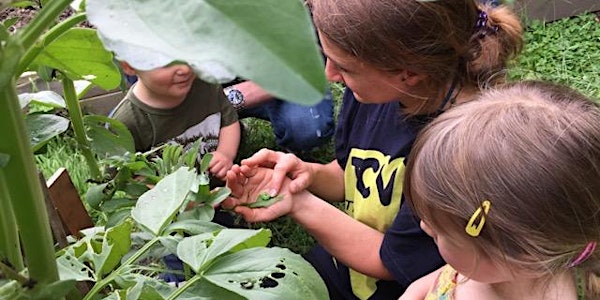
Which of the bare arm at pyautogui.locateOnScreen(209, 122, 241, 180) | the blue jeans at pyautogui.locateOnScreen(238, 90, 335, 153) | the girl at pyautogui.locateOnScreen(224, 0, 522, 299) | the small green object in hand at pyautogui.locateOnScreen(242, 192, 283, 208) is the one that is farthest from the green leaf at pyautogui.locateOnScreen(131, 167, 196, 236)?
the blue jeans at pyautogui.locateOnScreen(238, 90, 335, 153)

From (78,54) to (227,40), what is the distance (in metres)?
0.41

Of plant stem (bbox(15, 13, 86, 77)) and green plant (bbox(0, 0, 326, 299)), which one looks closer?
green plant (bbox(0, 0, 326, 299))

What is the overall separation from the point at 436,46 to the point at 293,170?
1.24ft

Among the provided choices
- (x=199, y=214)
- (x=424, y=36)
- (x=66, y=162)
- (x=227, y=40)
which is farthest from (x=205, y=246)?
(x=66, y=162)

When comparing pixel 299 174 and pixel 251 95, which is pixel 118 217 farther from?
pixel 251 95

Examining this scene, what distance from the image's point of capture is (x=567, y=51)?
2.68 m

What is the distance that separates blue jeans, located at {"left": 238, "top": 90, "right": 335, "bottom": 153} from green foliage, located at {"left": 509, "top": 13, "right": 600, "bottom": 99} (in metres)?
0.64

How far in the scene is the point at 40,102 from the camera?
2.96 ft

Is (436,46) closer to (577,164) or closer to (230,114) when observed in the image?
(577,164)

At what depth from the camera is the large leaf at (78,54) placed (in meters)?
0.61

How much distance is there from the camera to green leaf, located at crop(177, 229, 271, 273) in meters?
0.62

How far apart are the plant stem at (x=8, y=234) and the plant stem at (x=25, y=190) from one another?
51mm

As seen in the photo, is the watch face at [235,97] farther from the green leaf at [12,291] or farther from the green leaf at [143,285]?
the green leaf at [12,291]

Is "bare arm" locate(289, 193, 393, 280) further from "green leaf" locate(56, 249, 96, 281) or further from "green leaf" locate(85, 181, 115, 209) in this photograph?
"green leaf" locate(56, 249, 96, 281)
